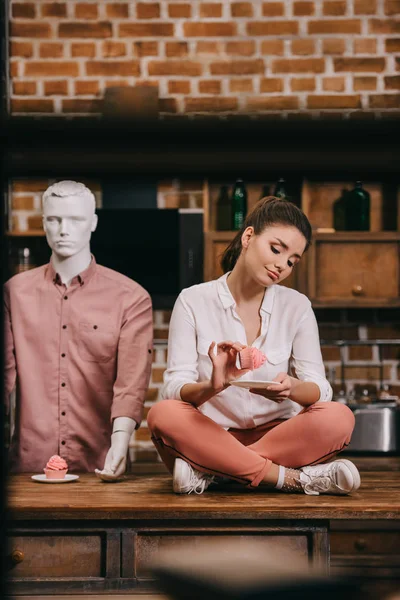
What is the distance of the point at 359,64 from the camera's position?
11.9 ft

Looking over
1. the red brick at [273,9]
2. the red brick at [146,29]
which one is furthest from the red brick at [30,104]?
the red brick at [273,9]

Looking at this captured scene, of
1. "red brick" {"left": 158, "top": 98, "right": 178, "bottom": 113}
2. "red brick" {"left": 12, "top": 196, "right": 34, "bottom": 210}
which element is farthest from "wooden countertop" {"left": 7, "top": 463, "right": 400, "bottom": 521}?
"red brick" {"left": 158, "top": 98, "right": 178, "bottom": 113}

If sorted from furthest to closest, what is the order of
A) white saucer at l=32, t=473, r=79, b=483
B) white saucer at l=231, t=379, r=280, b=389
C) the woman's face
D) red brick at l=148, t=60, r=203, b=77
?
red brick at l=148, t=60, r=203, b=77, white saucer at l=32, t=473, r=79, b=483, the woman's face, white saucer at l=231, t=379, r=280, b=389

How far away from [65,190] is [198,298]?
61 centimetres

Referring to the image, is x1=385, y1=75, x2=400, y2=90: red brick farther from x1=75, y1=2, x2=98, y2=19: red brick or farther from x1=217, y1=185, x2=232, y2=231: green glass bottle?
x1=75, y1=2, x2=98, y2=19: red brick

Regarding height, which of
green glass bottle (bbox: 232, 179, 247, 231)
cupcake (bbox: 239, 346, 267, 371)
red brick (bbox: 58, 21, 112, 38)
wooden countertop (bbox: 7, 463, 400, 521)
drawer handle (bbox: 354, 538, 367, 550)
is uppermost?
red brick (bbox: 58, 21, 112, 38)

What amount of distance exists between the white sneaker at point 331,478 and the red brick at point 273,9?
2.14 meters

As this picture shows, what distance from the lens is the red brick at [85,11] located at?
11.8ft

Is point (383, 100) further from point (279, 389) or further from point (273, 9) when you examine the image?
point (279, 389)

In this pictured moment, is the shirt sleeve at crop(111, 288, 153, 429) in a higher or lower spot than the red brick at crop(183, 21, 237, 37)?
lower

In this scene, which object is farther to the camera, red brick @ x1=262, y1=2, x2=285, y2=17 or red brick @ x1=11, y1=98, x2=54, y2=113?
red brick @ x1=262, y1=2, x2=285, y2=17

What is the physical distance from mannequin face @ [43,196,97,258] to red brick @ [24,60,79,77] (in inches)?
46.4

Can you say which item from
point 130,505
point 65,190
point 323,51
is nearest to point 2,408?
point 130,505

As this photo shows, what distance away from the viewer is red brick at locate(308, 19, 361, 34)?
362 cm
